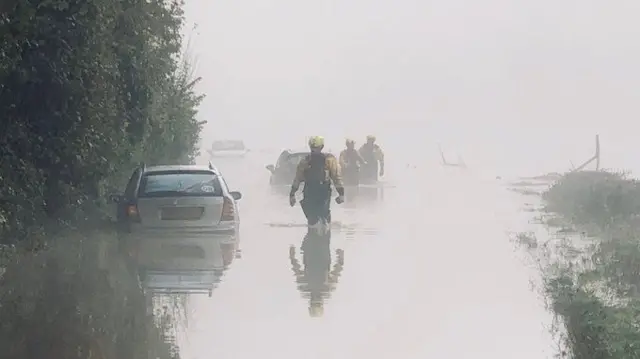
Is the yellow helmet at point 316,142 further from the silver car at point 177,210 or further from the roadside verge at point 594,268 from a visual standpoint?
the roadside verge at point 594,268

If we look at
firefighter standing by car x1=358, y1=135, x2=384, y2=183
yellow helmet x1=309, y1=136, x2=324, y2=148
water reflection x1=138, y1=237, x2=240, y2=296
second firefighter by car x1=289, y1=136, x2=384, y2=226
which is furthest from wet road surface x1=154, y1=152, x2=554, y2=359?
firefighter standing by car x1=358, y1=135, x2=384, y2=183

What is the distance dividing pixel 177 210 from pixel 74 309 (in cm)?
776

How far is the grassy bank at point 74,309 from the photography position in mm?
9953

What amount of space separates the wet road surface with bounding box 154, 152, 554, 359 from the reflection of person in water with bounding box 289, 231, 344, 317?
3cm

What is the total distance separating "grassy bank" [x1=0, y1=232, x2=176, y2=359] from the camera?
32.7 feet

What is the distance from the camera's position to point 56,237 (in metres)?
19.0

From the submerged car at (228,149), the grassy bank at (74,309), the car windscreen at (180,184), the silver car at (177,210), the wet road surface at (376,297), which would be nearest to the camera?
the grassy bank at (74,309)

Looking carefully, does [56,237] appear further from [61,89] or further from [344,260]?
[344,260]

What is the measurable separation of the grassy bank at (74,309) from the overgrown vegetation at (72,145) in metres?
0.02

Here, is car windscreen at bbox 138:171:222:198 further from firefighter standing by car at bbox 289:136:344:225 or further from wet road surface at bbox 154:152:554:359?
firefighter standing by car at bbox 289:136:344:225

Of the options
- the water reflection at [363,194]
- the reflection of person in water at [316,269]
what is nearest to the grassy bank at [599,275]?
the reflection of person in water at [316,269]

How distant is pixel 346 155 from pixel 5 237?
23196mm

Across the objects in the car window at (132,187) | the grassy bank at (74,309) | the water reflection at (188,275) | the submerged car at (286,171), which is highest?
the car window at (132,187)

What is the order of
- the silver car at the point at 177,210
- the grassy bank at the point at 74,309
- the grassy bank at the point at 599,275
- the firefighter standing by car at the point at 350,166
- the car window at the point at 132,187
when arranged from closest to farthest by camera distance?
the grassy bank at the point at 599,275
the grassy bank at the point at 74,309
the silver car at the point at 177,210
the car window at the point at 132,187
the firefighter standing by car at the point at 350,166
